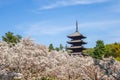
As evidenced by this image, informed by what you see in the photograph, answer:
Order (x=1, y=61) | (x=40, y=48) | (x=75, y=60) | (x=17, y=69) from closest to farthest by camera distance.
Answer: (x=1, y=61), (x=17, y=69), (x=40, y=48), (x=75, y=60)

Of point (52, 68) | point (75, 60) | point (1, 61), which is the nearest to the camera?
point (1, 61)

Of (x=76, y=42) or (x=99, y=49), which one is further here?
(x=76, y=42)

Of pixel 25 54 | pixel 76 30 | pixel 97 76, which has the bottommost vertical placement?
pixel 97 76

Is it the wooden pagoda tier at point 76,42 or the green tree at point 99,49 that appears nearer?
the green tree at point 99,49

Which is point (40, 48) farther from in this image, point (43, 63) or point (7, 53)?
point (7, 53)

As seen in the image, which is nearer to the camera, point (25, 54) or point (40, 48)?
point (25, 54)

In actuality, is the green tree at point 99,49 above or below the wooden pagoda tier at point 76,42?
below

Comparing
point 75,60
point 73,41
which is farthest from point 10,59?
point 73,41

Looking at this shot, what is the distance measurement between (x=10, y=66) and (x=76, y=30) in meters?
70.6

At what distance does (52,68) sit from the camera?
23016 mm

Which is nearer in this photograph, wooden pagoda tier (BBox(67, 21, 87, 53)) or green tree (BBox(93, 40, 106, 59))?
green tree (BBox(93, 40, 106, 59))

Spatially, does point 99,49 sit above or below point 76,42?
below

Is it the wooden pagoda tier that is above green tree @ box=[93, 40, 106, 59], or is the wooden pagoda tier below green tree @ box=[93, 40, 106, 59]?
above

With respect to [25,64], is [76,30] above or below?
above
